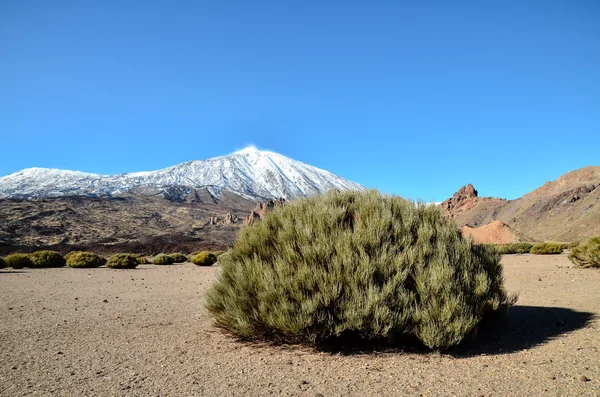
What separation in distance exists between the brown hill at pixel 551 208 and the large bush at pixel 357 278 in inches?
1712

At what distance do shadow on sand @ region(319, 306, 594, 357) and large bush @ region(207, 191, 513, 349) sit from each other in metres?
0.19

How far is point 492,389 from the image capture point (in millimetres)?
3873

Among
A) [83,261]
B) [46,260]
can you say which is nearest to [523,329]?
[83,261]

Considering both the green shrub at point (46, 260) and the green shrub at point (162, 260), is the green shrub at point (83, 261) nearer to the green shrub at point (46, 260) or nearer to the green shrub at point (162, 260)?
the green shrub at point (46, 260)

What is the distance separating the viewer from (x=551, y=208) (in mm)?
65938

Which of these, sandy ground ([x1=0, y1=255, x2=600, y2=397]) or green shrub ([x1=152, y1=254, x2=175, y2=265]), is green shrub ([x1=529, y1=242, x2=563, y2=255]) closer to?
sandy ground ([x1=0, y1=255, x2=600, y2=397])

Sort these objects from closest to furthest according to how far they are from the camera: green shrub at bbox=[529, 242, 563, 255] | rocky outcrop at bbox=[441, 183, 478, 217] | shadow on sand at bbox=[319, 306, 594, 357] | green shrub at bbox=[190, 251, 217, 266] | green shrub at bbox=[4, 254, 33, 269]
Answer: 1. shadow on sand at bbox=[319, 306, 594, 357]
2. green shrub at bbox=[4, 254, 33, 269]
3. green shrub at bbox=[190, 251, 217, 266]
4. green shrub at bbox=[529, 242, 563, 255]
5. rocky outcrop at bbox=[441, 183, 478, 217]

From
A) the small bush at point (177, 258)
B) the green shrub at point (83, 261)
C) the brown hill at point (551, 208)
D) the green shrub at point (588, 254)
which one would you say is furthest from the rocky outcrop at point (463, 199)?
the green shrub at point (83, 261)

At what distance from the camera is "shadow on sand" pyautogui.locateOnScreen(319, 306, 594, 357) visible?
17.1ft

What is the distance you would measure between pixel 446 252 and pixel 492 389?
6.15ft

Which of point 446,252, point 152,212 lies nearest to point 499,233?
point 446,252

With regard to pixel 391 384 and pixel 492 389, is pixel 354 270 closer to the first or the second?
pixel 391 384

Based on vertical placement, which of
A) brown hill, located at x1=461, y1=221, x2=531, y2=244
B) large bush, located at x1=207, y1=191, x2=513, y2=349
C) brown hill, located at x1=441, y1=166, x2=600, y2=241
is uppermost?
brown hill, located at x1=441, y1=166, x2=600, y2=241

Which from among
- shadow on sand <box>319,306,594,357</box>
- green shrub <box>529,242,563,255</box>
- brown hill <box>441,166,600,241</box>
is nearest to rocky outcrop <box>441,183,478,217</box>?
brown hill <box>441,166,600,241</box>
